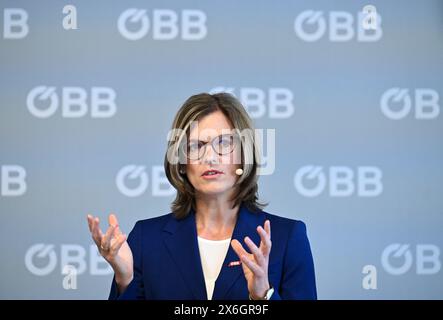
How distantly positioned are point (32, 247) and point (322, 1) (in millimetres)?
1622

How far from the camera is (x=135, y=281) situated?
1688mm

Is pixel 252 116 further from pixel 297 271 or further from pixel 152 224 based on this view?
pixel 297 271

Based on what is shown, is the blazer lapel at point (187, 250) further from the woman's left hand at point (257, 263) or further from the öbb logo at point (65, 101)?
the öbb logo at point (65, 101)

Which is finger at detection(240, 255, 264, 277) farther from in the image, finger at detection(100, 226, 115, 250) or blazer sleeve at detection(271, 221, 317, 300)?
finger at detection(100, 226, 115, 250)

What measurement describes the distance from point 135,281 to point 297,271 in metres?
0.47

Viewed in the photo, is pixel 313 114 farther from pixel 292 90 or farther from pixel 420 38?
pixel 420 38

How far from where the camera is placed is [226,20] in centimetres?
251

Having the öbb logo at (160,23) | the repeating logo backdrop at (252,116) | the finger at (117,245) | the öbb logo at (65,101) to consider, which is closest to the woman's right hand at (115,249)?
the finger at (117,245)

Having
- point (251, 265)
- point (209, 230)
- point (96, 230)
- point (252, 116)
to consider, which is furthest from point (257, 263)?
point (252, 116)

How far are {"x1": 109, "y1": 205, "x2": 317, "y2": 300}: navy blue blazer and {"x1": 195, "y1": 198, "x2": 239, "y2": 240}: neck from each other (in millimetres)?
28

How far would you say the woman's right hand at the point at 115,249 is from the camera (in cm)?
152
